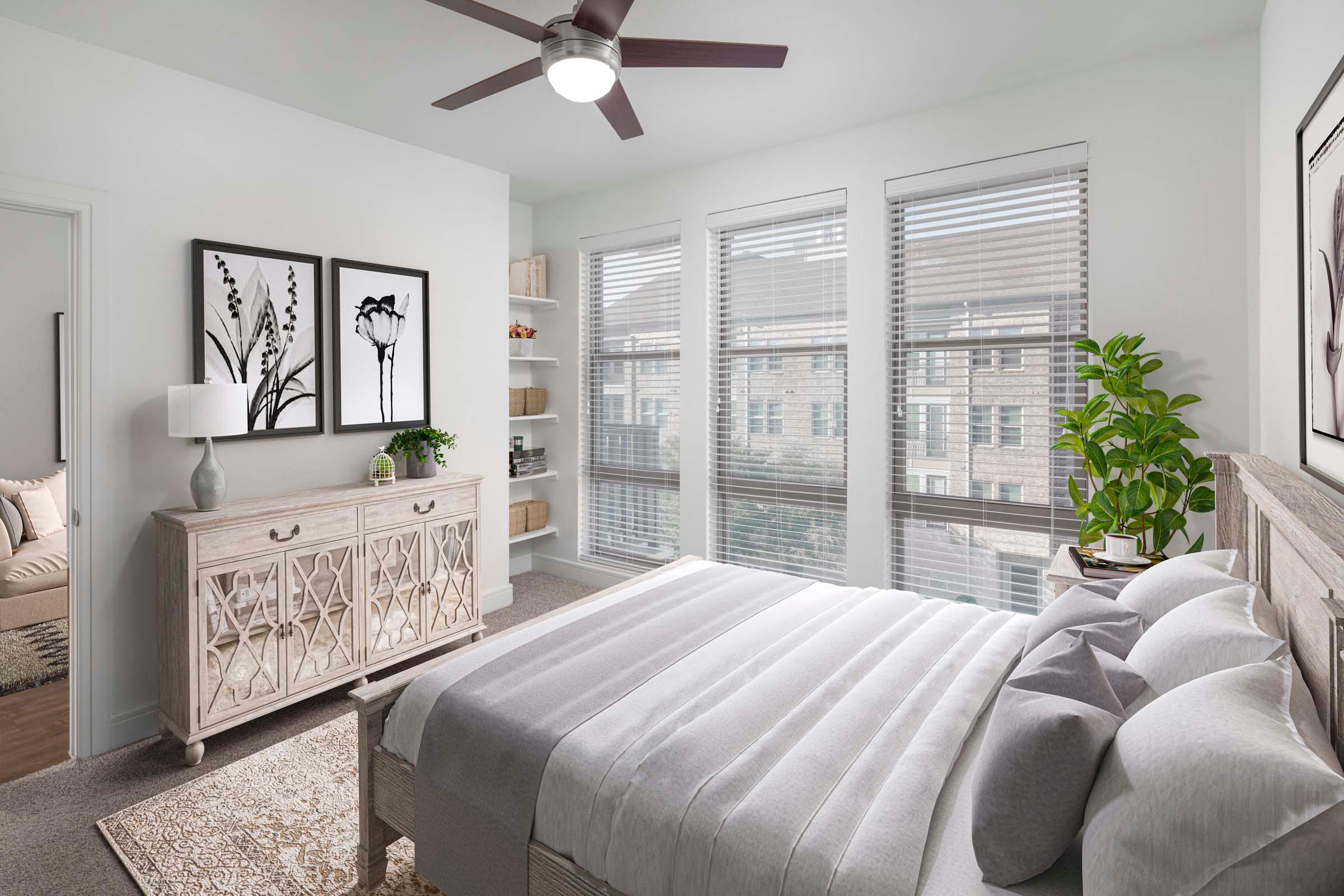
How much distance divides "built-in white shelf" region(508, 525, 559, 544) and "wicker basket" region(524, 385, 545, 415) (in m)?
0.86

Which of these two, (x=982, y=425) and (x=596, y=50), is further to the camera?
(x=982, y=425)

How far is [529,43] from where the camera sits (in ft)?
8.55

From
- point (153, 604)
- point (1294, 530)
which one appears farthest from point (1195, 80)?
point (153, 604)

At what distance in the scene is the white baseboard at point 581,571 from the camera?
15.3 ft

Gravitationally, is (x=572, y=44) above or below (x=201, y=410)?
above

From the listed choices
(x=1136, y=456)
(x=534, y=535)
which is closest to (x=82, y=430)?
(x=534, y=535)

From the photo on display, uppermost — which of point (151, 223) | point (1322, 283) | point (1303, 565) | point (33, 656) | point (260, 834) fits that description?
point (151, 223)

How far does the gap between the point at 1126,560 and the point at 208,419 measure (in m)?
3.54

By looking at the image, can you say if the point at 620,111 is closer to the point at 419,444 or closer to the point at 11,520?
the point at 419,444

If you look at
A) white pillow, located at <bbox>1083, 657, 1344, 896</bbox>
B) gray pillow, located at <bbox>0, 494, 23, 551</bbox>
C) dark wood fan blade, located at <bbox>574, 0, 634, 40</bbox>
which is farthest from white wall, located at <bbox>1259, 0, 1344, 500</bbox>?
gray pillow, located at <bbox>0, 494, 23, 551</bbox>

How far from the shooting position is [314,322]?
10.9ft

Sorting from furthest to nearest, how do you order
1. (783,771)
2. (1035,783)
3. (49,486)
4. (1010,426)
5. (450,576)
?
1. (49,486)
2. (450,576)
3. (1010,426)
4. (783,771)
5. (1035,783)

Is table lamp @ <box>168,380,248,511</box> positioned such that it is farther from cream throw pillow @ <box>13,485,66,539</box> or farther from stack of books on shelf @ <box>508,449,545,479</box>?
cream throw pillow @ <box>13,485,66,539</box>

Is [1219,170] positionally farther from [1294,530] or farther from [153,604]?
[153,604]
